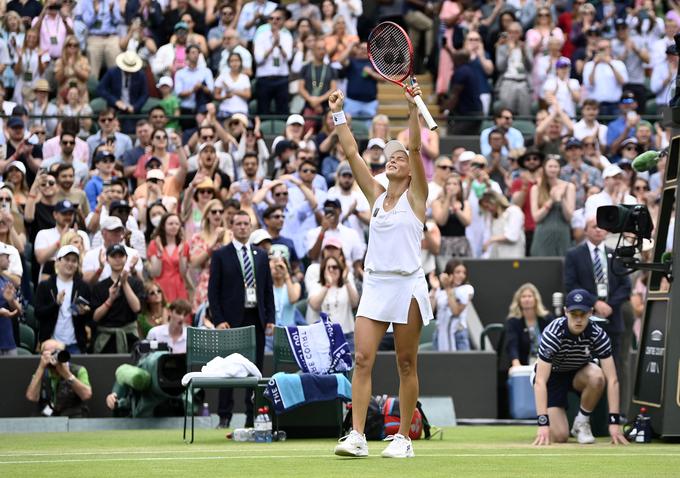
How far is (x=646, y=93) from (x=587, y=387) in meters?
12.0

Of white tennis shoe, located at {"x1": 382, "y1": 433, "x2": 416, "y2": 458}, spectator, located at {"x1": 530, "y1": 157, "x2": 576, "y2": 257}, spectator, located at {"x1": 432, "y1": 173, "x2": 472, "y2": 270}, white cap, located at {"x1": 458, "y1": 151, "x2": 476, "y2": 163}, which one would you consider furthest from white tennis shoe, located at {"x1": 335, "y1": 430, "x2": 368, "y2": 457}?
white cap, located at {"x1": 458, "y1": 151, "x2": 476, "y2": 163}

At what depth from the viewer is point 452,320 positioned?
1741 centimetres

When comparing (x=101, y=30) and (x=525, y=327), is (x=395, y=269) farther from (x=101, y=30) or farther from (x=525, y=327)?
(x=101, y=30)

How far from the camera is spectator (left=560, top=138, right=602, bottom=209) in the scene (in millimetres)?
19859

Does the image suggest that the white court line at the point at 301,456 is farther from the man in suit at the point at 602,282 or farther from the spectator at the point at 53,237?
the spectator at the point at 53,237

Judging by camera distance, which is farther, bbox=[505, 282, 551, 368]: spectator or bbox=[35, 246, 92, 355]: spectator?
bbox=[505, 282, 551, 368]: spectator

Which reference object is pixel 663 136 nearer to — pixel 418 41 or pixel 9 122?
pixel 418 41

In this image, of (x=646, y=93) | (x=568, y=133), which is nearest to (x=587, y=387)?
(x=568, y=133)

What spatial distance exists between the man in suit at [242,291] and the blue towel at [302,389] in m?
1.21

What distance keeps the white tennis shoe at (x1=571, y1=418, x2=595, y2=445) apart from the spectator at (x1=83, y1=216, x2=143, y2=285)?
5850 millimetres

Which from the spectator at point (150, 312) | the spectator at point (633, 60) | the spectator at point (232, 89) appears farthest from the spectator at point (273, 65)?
the spectator at point (150, 312)

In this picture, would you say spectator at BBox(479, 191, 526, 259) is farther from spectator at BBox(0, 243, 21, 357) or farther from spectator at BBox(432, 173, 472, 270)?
spectator at BBox(0, 243, 21, 357)

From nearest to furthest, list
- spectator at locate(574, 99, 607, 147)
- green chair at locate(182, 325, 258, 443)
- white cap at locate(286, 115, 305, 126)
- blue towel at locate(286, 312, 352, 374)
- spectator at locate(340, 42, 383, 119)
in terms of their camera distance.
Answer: blue towel at locate(286, 312, 352, 374)
green chair at locate(182, 325, 258, 443)
white cap at locate(286, 115, 305, 126)
spectator at locate(574, 99, 607, 147)
spectator at locate(340, 42, 383, 119)

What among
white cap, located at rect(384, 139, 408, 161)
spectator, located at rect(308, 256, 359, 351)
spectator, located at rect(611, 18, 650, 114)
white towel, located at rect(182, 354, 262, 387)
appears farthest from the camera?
spectator, located at rect(611, 18, 650, 114)
